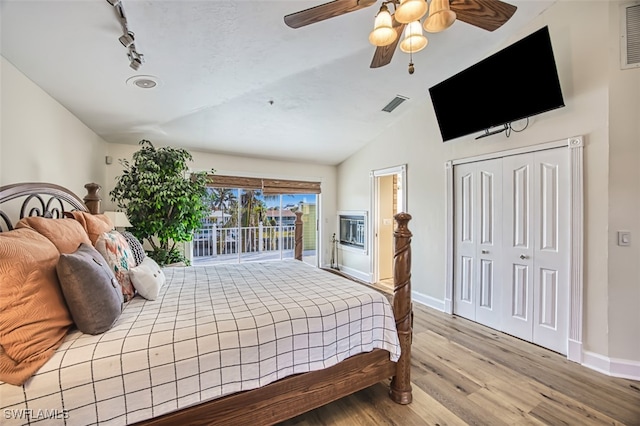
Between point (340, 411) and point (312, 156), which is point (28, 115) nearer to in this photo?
point (340, 411)

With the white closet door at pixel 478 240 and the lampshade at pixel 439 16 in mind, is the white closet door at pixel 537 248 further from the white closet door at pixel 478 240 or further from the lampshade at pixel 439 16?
the lampshade at pixel 439 16

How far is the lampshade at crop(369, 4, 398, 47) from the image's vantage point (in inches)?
64.2

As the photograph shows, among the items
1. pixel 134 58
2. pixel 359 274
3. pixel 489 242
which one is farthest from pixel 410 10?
pixel 359 274

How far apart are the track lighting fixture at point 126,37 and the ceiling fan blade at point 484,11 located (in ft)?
6.60

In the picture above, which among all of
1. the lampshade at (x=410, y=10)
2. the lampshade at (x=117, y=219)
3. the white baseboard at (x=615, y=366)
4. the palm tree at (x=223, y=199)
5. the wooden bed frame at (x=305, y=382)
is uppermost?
the lampshade at (x=410, y=10)

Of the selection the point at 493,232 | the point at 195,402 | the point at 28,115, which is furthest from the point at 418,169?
the point at 28,115

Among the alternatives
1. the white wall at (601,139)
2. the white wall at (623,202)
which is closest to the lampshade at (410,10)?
the white wall at (601,139)

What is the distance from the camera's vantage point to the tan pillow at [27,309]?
103 cm

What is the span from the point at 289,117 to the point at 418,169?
6.74ft

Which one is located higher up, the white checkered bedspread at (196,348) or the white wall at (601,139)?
the white wall at (601,139)

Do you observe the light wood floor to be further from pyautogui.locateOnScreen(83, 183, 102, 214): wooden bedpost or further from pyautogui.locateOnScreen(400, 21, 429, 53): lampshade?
pyautogui.locateOnScreen(83, 183, 102, 214): wooden bedpost

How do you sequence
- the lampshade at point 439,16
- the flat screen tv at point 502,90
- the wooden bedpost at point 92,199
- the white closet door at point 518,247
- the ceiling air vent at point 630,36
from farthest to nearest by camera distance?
the white closet door at point 518,247 → the wooden bedpost at point 92,199 → the flat screen tv at point 502,90 → the ceiling air vent at point 630,36 → the lampshade at point 439,16

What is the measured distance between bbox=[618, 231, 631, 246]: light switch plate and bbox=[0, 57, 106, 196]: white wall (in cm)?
467

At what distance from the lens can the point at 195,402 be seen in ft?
4.23
